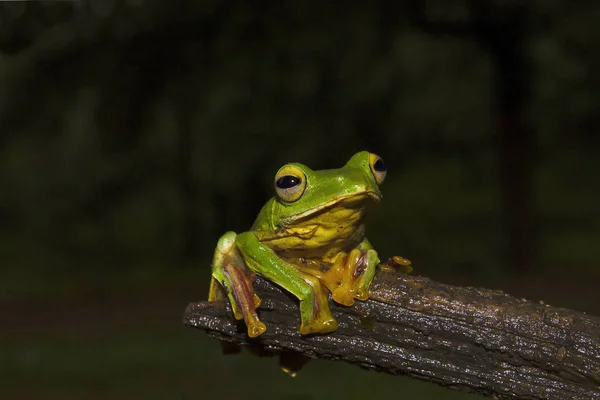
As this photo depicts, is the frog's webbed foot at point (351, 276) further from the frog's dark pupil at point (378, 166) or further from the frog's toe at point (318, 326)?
the frog's dark pupil at point (378, 166)

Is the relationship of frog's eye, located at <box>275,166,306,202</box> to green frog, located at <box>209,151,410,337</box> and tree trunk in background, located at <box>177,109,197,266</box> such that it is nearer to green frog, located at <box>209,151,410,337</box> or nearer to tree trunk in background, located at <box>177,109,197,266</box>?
green frog, located at <box>209,151,410,337</box>

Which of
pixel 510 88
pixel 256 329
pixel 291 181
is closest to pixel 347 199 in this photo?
pixel 291 181

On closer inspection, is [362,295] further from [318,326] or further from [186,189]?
[186,189]

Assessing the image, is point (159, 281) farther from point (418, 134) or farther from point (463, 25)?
point (463, 25)

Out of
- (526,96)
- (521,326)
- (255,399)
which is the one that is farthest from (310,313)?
(526,96)

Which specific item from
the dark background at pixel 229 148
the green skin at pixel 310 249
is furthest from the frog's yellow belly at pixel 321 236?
the dark background at pixel 229 148
